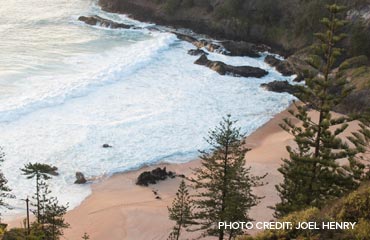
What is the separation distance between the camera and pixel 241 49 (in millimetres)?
47000

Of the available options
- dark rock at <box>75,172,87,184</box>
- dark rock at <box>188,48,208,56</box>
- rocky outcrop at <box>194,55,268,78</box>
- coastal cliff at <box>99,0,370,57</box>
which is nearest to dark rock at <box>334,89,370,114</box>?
coastal cliff at <box>99,0,370,57</box>

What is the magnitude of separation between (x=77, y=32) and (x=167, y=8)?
11.0m

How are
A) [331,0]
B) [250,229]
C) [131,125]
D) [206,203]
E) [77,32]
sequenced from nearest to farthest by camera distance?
[206,203]
[250,229]
[131,125]
[331,0]
[77,32]

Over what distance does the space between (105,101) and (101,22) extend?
81.5ft

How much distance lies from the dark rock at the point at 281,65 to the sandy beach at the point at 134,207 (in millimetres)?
15639

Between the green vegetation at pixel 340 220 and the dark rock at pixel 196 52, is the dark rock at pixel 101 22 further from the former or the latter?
the green vegetation at pixel 340 220

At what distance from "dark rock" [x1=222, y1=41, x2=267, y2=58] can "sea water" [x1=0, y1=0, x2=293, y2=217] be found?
87 centimetres

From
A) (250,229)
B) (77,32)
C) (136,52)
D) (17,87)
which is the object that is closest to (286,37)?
(136,52)

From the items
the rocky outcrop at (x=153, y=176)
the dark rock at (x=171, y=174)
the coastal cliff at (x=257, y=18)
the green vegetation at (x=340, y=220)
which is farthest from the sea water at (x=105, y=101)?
the green vegetation at (x=340, y=220)

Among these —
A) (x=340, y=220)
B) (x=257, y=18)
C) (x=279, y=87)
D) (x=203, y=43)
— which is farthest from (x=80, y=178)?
(x=257, y=18)

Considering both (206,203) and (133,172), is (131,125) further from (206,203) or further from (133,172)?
(206,203)

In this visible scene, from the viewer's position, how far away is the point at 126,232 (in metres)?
20.8

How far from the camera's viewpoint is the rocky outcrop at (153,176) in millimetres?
24453

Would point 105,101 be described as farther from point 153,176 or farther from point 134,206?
point 134,206
